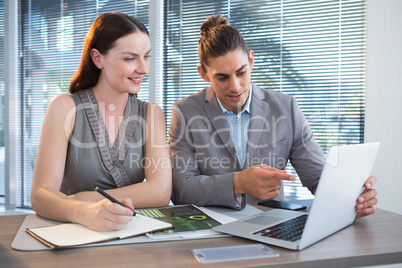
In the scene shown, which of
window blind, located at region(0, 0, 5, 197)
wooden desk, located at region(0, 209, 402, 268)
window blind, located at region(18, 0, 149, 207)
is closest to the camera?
wooden desk, located at region(0, 209, 402, 268)

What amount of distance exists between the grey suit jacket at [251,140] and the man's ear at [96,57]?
44 cm

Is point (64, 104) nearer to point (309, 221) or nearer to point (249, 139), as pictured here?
point (249, 139)

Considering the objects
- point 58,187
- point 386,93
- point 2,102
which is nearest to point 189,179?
point 58,187

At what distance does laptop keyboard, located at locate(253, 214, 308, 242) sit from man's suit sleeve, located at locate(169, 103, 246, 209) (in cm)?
25

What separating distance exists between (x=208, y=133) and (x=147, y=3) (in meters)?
2.20

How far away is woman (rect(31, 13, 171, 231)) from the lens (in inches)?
56.2

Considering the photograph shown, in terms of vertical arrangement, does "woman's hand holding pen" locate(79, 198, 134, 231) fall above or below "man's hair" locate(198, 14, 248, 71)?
below

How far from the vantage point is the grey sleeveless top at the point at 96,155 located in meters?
1.52

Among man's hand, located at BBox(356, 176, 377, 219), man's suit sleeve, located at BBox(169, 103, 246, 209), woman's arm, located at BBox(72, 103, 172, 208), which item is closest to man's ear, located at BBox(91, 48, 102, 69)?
woman's arm, located at BBox(72, 103, 172, 208)

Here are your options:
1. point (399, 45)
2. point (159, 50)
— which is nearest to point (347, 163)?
point (399, 45)

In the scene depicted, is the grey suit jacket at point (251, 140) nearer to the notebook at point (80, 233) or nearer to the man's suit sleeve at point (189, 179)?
the man's suit sleeve at point (189, 179)

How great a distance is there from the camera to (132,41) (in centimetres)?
155

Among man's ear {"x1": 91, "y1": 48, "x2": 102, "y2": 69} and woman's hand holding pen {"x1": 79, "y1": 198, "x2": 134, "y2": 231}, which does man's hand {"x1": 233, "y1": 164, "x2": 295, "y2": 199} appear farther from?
man's ear {"x1": 91, "y1": 48, "x2": 102, "y2": 69}

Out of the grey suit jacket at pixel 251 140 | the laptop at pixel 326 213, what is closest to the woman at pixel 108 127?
the grey suit jacket at pixel 251 140
